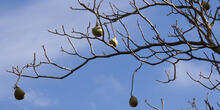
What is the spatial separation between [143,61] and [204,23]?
1.32 metres

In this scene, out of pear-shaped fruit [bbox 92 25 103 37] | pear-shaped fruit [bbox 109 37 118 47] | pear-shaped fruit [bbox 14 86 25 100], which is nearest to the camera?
pear-shaped fruit [bbox 14 86 25 100]

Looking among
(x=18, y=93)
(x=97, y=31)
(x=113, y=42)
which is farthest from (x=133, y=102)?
(x=18, y=93)

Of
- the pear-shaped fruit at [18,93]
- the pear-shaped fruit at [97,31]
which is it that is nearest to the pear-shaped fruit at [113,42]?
the pear-shaped fruit at [97,31]

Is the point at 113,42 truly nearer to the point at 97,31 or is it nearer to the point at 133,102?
the point at 97,31

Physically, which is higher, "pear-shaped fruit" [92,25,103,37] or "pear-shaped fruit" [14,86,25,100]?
"pear-shaped fruit" [92,25,103,37]

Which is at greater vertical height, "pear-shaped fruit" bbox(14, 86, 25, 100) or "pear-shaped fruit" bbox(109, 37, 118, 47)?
"pear-shaped fruit" bbox(109, 37, 118, 47)

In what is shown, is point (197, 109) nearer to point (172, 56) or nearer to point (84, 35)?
point (172, 56)

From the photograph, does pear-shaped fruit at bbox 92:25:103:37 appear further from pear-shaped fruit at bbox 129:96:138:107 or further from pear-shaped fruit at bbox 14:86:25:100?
pear-shaped fruit at bbox 14:86:25:100

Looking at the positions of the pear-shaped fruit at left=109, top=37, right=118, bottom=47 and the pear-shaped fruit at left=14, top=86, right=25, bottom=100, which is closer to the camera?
the pear-shaped fruit at left=14, top=86, right=25, bottom=100

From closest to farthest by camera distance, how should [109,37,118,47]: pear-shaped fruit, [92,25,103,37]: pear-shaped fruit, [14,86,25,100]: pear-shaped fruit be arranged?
[14,86,25,100]: pear-shaped fruit → [92,25,103,37]: pear-shaped fruit → [109,37,118,47]: pear-shaped fruit

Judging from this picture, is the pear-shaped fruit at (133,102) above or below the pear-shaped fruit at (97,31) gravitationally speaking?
below

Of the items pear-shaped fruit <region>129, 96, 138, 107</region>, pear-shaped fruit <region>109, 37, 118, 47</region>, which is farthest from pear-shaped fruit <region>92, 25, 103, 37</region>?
pear-shaped fruit <region>129, 96, 138, 107</region>

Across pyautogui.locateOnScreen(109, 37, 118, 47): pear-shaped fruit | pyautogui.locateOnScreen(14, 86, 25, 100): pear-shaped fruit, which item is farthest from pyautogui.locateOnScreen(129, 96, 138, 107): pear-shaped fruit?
pyautogui.locateOnScreen(14, 86, 25, 100): pear-shaped fruit

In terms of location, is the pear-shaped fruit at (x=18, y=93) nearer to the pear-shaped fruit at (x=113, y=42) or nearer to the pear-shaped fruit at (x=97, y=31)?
the pear-shaped fruit at (x=97, y=31)
